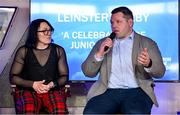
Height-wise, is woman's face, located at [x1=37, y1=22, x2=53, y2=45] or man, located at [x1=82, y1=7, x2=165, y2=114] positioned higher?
woman's face, located at [x1=37, y1=22, x2=53, y2=45]

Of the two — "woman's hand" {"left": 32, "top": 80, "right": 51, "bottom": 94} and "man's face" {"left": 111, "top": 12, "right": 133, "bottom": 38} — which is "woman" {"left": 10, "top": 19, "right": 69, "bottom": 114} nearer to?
"woman's hand" {"left": 32, "top": 80, "right": 51, "bottom": 94}

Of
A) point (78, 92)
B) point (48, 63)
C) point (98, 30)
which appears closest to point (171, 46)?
point (98, 30)

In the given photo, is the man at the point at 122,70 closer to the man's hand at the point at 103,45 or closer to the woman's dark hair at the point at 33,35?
the man's hand at the point at 103,45

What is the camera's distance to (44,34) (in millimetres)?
4070

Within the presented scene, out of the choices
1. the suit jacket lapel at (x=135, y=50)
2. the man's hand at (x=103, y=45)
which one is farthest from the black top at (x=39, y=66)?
the suit jacket lapel at (x=135, y=50)

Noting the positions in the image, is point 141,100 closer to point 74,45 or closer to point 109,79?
point 109,79

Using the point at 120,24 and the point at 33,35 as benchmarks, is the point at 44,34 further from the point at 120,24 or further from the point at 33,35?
the point at 120,24

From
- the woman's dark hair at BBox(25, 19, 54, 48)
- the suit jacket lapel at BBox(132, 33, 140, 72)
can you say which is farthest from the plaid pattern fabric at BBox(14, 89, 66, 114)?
the suit jacket lapel at BBox(132, 33, 140, 72)

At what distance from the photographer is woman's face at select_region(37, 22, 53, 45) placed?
→ 4.06 metres

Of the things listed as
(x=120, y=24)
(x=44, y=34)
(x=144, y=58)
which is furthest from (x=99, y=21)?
(x=144, y=58)

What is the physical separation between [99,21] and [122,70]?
1.16m

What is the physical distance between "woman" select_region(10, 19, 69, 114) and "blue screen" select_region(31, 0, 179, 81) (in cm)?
74

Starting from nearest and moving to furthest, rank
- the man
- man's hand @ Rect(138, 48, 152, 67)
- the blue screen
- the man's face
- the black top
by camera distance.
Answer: man's hand @ Rect(138, 48, 152, 67) → the man → the man's face → the black top → the blue screen

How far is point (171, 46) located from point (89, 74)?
135cm
